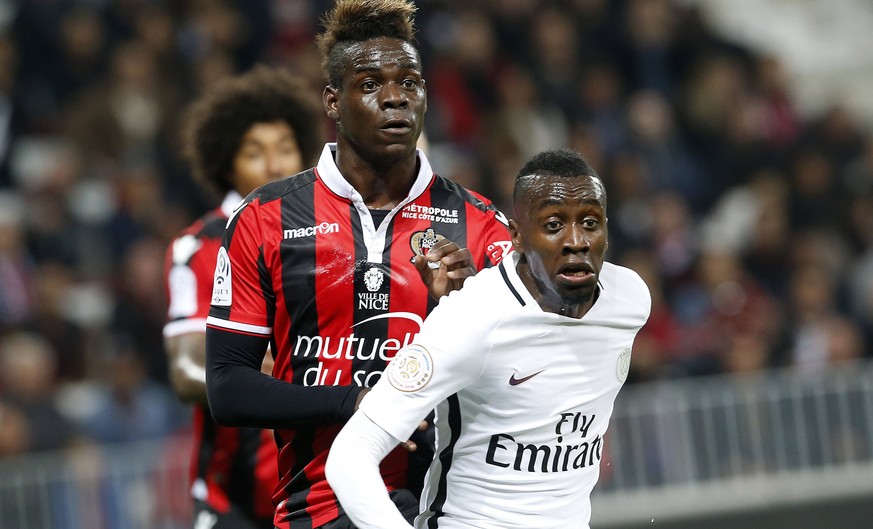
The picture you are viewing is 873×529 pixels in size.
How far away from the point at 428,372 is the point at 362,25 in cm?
114

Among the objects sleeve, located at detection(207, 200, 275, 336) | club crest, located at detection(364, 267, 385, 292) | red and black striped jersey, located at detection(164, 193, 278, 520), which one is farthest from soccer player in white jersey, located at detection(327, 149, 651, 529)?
red and black striped jersey, located at detection(164, 193, 278, 520)

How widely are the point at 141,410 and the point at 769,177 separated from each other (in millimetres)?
5917

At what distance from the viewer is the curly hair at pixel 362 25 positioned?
404 cm

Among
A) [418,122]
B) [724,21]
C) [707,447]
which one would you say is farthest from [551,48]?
[418,122]

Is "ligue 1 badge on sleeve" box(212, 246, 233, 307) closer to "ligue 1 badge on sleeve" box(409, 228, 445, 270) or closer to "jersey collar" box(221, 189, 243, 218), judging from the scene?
"ligue 1 badge on sleeve" box(409, 228, 445, 270)

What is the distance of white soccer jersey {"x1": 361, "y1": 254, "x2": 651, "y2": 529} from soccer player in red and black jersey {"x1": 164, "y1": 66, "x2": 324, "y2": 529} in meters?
1.75

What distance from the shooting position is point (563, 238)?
3.57 metres

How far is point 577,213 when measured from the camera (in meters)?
3.58

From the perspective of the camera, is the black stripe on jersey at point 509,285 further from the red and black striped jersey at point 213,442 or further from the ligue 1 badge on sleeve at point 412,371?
the red and black striped jersey at point 213,442

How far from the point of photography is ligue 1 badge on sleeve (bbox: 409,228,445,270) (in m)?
4.12

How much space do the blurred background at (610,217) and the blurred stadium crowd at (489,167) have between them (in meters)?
0.02

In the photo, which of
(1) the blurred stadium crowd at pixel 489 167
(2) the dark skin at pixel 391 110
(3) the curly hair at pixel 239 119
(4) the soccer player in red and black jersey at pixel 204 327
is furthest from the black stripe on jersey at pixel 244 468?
(1) the blurred stadium crowd at pixel 489 167

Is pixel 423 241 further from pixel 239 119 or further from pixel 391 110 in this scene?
pixel 239 119

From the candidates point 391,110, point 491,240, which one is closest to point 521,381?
point 491,240
